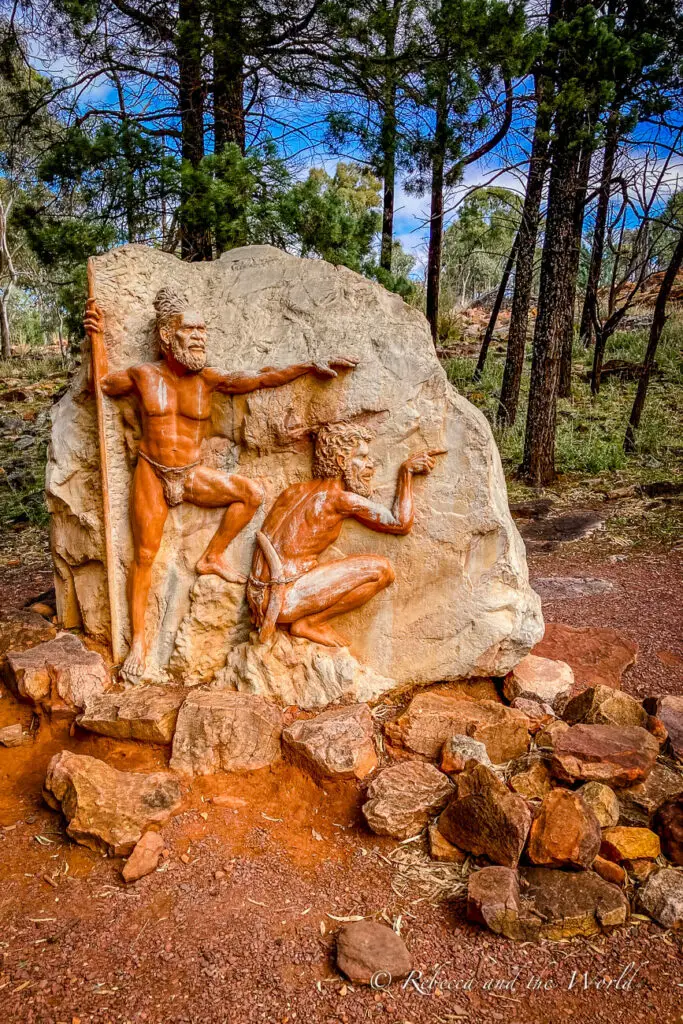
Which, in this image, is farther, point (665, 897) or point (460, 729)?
point (460, 729)

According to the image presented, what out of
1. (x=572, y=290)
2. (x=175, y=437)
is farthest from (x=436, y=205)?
Result: (x=175, y=437)

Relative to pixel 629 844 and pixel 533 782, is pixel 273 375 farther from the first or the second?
pixel 629 844

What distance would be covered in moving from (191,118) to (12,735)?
5.29 meters

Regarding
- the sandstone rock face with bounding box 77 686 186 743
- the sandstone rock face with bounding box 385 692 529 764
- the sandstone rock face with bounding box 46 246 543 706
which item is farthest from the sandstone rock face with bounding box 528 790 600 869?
the sandstone rock face with bounding box 77 686 186 743

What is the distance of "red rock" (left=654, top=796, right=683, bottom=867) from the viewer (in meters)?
2.92

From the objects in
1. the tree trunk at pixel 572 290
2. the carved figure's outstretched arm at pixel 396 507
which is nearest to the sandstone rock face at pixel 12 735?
the carved figure's outstretched arm at pixel 396 507

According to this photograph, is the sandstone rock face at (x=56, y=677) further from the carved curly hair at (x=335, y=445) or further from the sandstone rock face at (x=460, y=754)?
the sandstone rock face at (x=460, y=754)

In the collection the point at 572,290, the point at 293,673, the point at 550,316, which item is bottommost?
the point at 293,673

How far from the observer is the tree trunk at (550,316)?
7871 millimetres

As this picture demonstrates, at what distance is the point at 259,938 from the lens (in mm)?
2582

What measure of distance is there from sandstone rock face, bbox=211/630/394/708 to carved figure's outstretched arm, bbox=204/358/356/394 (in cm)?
136

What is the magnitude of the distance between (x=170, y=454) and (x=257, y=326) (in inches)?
35.9

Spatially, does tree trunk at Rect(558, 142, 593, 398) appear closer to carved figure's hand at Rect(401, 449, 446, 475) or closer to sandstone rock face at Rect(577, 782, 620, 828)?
carved figure's hand at Rect(401, 449, 446, 475)

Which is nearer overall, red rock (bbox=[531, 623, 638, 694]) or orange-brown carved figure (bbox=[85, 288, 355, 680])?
orange-brown carved figure (bbox=[85, 288, 355, 680])
